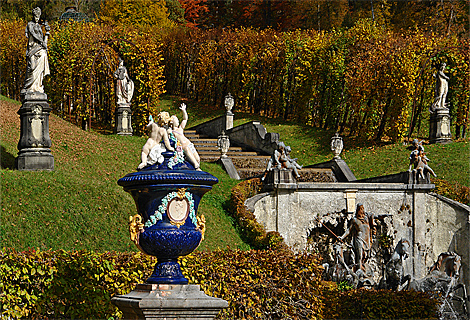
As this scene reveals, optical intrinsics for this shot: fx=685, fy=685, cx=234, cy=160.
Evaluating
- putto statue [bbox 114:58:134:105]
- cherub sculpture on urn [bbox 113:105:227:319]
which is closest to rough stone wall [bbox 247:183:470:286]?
putto statue [bbox 114:58:134:105]

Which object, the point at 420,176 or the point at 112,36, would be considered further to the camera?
the point at 112,36

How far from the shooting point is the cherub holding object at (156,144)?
7633mm

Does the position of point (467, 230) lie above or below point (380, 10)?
below

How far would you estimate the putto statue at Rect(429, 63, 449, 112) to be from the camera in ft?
86.9

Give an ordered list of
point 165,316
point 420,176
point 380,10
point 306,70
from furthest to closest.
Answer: point 380,10
point 306,70
point 420,176
point 165,316

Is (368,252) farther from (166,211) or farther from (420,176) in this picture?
(166,211)

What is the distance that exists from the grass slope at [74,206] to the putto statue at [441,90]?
9.56 meters

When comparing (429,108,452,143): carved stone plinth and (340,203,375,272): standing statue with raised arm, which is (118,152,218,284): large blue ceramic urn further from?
(429,108,452,143): carved stone plinth

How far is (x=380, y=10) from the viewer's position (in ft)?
157

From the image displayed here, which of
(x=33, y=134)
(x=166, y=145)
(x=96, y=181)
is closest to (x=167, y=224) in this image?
(x=166, y=145)

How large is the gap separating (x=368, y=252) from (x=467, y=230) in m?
3.37

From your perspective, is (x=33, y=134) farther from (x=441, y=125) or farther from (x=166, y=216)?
(x=441, y=125)

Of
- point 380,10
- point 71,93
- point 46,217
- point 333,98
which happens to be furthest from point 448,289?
point 380,10

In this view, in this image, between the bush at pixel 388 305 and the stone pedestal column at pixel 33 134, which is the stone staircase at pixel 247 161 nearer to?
the stone pedestal column at pixel 33 134
